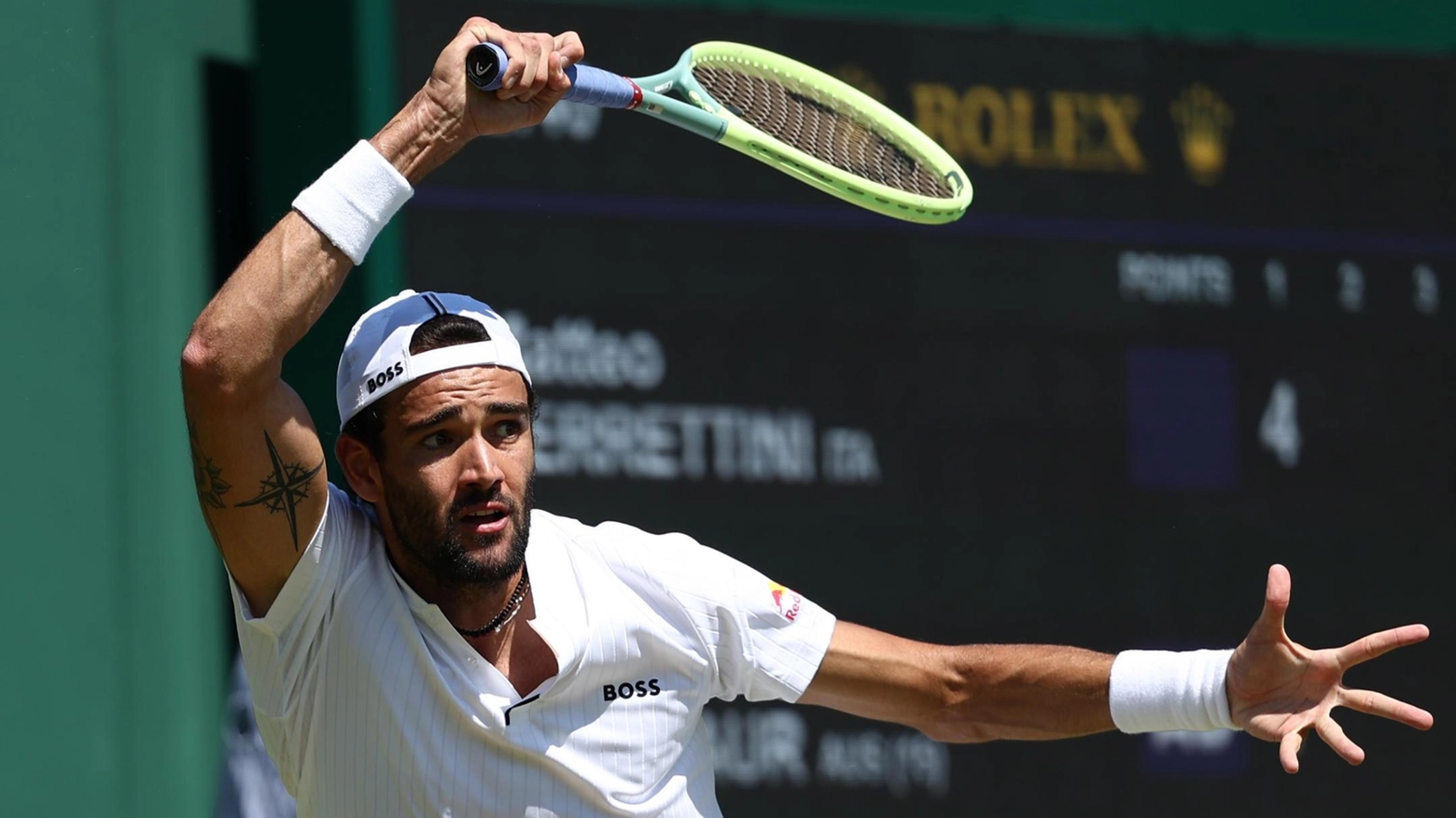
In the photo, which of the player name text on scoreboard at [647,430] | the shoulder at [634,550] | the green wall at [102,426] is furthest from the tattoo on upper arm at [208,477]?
the player name text on scoreboard at [647,430]

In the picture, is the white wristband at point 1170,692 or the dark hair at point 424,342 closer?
the dark hair at point 424,342

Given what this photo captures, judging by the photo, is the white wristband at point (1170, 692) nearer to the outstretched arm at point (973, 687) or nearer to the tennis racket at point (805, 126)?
the outstretched arm at point (973, 687)

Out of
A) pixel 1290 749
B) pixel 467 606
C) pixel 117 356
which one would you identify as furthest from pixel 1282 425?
pixel 467 606

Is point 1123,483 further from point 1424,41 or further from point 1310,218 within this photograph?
point 1424,41

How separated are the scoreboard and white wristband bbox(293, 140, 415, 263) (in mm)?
1754

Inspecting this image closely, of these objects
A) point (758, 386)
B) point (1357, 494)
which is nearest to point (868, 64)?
point (758, 386)

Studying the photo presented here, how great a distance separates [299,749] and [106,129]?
2.15m

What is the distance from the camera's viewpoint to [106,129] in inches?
197

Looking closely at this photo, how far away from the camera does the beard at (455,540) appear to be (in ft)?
10.8

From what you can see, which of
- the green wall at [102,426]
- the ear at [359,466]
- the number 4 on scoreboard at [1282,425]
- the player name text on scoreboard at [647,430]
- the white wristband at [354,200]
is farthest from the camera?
the number 4 on scoreboard at [1282,425]

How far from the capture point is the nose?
Answer: 130 inches

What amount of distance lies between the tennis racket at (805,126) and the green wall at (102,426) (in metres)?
1.57

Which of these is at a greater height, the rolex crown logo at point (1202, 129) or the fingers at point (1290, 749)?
the rolex crown logo at point (1202, 129)

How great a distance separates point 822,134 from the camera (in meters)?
4.05
